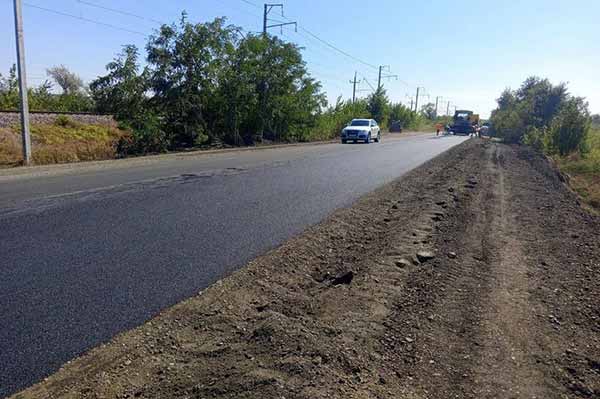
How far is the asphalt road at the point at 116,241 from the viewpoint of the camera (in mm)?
3736

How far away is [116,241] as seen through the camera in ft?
20.8

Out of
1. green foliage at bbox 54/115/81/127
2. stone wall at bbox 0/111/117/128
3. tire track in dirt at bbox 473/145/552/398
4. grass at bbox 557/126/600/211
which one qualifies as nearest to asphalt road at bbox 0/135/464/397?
tire track in dirt at bbox 473/145/552/398

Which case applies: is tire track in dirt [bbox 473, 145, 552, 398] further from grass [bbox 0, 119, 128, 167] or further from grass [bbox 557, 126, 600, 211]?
grass [bbox 0, 119, 128, 167]

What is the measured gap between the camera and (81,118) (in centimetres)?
2725

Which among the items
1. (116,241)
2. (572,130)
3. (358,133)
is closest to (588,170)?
(572,130)

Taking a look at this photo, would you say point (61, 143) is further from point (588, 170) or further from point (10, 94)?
point (588, 170)

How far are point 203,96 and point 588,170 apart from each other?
799 inches

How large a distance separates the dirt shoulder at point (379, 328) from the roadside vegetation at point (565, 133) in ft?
28.6

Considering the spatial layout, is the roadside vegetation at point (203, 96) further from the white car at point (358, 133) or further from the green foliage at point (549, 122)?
the green foliage at point (549, 122)

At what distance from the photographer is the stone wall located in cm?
2195

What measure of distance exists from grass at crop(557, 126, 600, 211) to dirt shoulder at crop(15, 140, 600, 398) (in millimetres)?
8126

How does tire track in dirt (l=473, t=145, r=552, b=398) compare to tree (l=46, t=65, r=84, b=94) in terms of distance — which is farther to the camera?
tree (l=46, t=65, r=84, b=94)

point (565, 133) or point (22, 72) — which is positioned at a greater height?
point (22, 72)

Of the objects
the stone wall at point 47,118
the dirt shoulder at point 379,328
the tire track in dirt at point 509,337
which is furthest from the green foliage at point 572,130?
the stone wall at point 47,118
